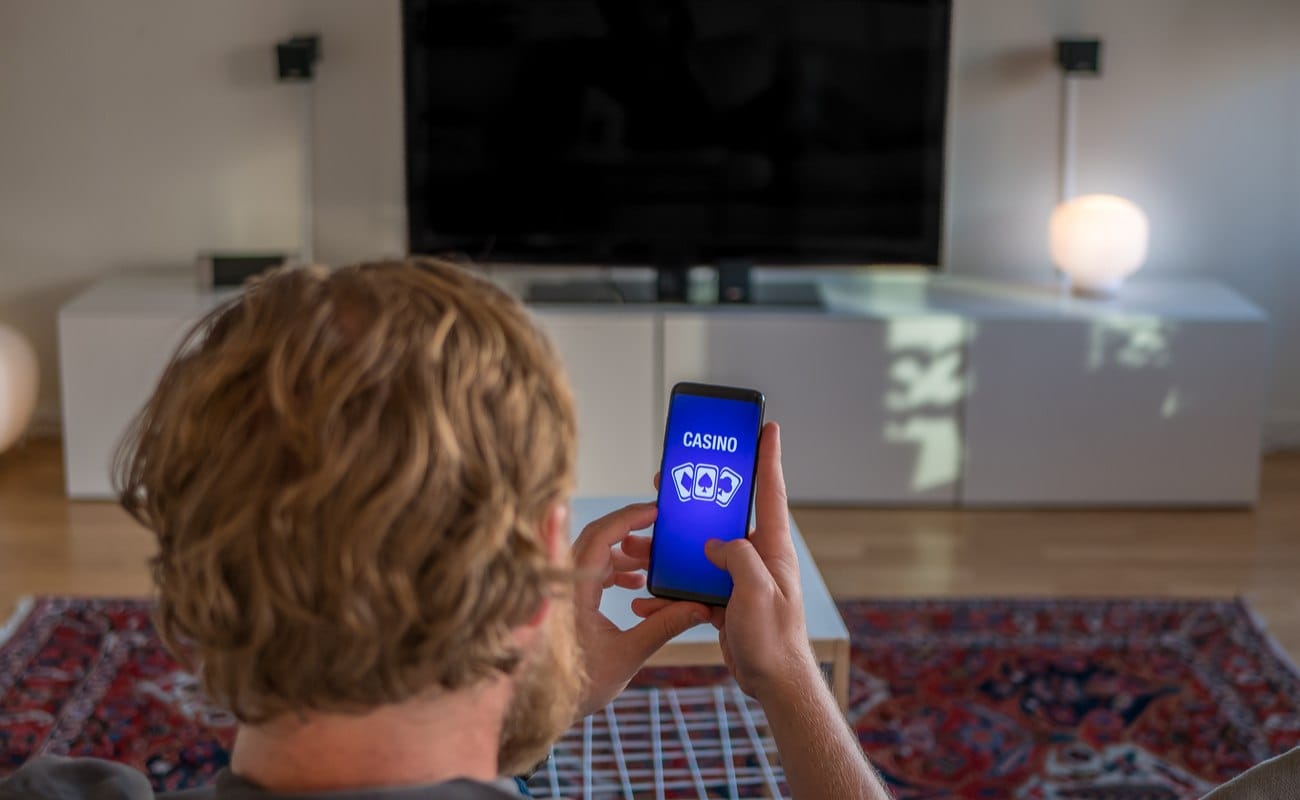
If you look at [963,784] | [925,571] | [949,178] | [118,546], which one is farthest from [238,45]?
[963,784]

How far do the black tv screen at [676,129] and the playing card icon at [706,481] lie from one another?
8.24ft

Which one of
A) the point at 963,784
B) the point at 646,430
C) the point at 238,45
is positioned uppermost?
the point at 238,45

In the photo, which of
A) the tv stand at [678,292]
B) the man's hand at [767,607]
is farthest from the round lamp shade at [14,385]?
the man's hand at [767,607]

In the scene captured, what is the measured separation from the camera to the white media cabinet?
382cm

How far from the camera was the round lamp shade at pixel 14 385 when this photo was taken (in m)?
3.94

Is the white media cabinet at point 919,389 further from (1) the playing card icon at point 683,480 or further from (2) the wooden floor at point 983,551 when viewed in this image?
(1) the playing card icon at point 683,480

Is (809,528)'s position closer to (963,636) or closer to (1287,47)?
(963,636)

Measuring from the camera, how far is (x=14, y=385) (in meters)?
3.98

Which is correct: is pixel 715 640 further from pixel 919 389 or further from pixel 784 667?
pixel 919 389

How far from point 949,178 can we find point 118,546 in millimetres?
2304

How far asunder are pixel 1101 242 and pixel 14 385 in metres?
2.75

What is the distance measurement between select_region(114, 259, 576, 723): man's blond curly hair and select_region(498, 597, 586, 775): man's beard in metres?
0.05

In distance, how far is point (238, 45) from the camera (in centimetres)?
419

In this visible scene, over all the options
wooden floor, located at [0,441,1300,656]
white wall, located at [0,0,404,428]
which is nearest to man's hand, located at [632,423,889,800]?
wooden floor, located at [0,441,1300,656]
